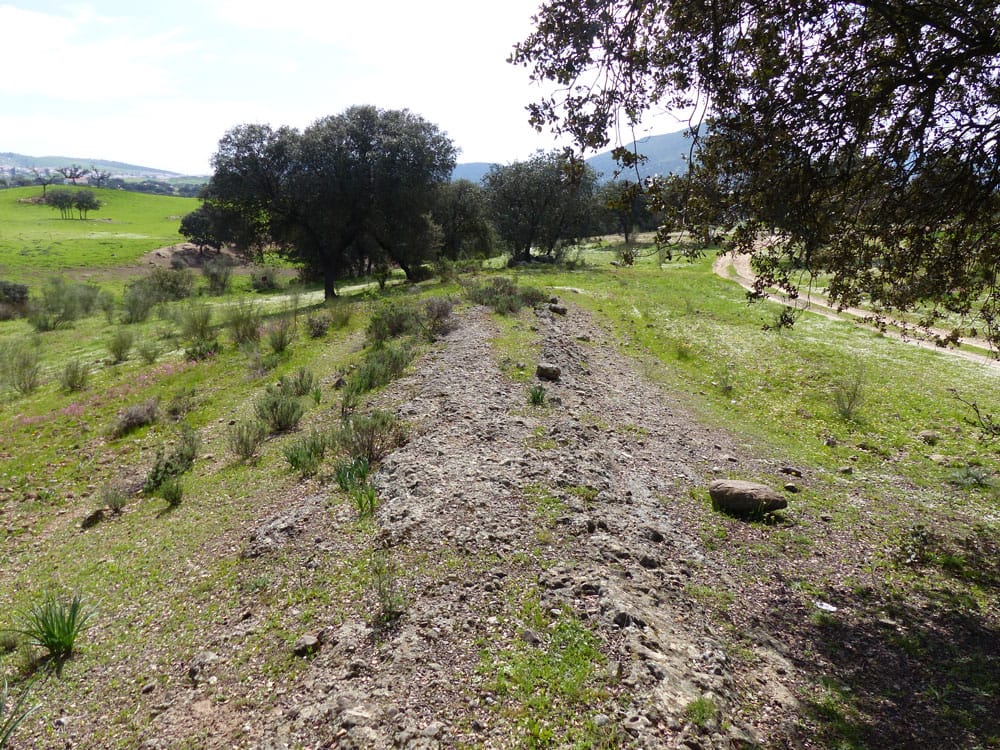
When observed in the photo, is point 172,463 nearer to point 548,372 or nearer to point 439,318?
point 548,372

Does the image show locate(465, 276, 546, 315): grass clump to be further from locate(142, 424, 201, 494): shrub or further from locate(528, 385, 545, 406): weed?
locate(142, 424, 201, 494): shrub

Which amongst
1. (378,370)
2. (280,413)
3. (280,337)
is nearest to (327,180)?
(280,337)

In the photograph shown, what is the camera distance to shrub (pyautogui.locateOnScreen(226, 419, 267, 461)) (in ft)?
36.0

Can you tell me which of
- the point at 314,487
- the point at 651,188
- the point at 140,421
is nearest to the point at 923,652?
the point at 651,188

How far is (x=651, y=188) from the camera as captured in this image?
7.32 meters

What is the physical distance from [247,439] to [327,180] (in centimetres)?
2263

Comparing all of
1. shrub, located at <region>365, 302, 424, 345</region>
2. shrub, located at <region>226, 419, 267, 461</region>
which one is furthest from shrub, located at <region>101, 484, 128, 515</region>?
shrub, located at <region>365, 302, 424, 345</region>

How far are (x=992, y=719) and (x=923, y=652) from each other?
3.30ft

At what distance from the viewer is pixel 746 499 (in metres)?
8.46

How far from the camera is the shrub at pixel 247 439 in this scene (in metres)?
11.0

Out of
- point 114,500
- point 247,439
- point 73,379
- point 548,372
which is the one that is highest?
point 548,372

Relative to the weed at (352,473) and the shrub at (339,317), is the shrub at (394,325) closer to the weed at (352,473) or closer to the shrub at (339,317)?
the shrub at (339,317)

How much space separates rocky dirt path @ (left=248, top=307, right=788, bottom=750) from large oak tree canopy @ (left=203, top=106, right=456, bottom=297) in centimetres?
2241

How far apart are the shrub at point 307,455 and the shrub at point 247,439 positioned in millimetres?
1515
